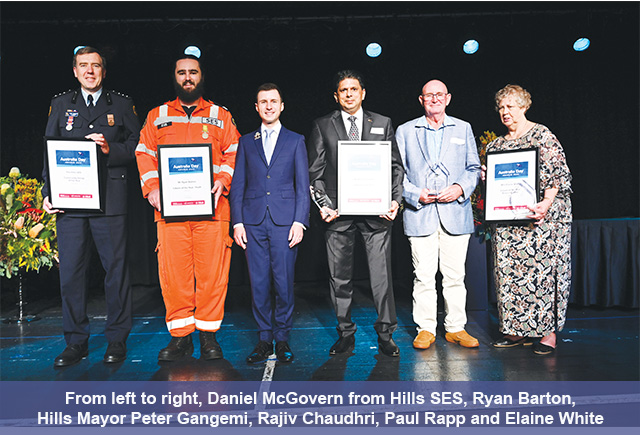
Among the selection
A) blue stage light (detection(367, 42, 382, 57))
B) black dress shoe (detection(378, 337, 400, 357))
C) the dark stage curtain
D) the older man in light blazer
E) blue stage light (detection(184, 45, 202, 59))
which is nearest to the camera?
black dress shoe (detection(378, 337, 400, 357))

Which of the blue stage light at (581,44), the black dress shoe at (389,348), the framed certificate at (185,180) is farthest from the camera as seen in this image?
the blue stage light at (581,44)

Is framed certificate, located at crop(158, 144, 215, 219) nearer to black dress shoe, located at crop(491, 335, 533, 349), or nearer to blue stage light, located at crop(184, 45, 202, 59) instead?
black dress shoe, located at crop(491, 335, 533, 349)

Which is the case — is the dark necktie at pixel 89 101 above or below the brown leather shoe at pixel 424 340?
above

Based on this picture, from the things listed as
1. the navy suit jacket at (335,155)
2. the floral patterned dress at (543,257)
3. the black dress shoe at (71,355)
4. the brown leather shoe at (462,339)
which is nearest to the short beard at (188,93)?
the navy suit jacket at (335,155)

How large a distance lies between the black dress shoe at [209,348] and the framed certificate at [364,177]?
3.89 ft

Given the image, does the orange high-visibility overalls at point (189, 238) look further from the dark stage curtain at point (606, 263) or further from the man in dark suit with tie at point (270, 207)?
the dark stage curtain at point (606, 263)

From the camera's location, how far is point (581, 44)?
6062 mm

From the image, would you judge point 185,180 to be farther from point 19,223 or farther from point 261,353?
point 19,223

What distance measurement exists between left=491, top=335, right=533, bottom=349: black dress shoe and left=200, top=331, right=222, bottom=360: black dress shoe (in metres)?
1.83

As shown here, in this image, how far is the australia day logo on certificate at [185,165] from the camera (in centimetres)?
278

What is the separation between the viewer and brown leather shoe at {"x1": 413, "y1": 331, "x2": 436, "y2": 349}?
300 cm

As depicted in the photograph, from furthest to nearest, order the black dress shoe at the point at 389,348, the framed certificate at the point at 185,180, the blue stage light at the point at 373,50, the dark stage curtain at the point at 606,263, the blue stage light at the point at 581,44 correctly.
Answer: the blue stage light at the point at 581,44
the blue stage light at the point at 373,50
the dark stage curtain at the point at 606,263
the black dress shoe at the point at 389,348
the framed certificate at the point at 185,180

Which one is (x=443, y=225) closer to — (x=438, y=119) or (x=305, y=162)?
(x=438, y=119)

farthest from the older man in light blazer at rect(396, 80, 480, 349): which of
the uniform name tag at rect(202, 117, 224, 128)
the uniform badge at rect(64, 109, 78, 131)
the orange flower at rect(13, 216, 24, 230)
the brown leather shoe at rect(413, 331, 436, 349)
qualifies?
the orange flower at rect(13, 216, 24, 230)
